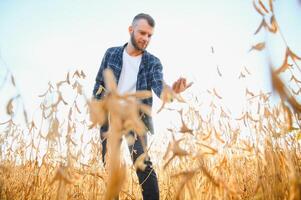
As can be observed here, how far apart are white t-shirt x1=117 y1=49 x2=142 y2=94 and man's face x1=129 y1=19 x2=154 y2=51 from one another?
0.37 ft

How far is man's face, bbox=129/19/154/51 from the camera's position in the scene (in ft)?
7.45

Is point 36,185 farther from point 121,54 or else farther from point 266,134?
point 121,54

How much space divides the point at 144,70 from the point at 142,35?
0.97 ft

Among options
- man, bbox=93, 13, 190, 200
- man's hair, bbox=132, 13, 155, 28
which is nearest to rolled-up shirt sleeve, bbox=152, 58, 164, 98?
man, bbox=93, 13, 190, 200

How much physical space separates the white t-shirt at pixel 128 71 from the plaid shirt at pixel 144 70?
4cm

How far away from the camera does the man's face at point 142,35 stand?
2.27 metres

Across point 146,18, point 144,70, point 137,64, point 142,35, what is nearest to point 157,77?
point 144,70

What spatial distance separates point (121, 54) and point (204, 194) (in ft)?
4.97

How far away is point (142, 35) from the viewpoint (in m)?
2.27

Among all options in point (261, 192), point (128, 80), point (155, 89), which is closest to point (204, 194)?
point (261, 192)

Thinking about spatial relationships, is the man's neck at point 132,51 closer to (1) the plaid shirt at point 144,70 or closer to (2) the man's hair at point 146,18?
(1) the plaid shirt at point 144,70

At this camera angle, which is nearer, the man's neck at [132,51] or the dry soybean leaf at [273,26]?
the dry soybean leaf at [273,26]

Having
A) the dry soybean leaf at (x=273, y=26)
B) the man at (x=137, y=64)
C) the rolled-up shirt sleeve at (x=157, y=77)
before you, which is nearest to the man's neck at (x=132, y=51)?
the man at (x=137, y=64)

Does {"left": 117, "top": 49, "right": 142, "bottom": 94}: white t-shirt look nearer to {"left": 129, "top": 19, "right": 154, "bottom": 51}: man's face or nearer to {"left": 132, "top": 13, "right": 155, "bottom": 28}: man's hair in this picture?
{"left": 129, "top": 19, "right": 154, "bottom": 51}: man's face
